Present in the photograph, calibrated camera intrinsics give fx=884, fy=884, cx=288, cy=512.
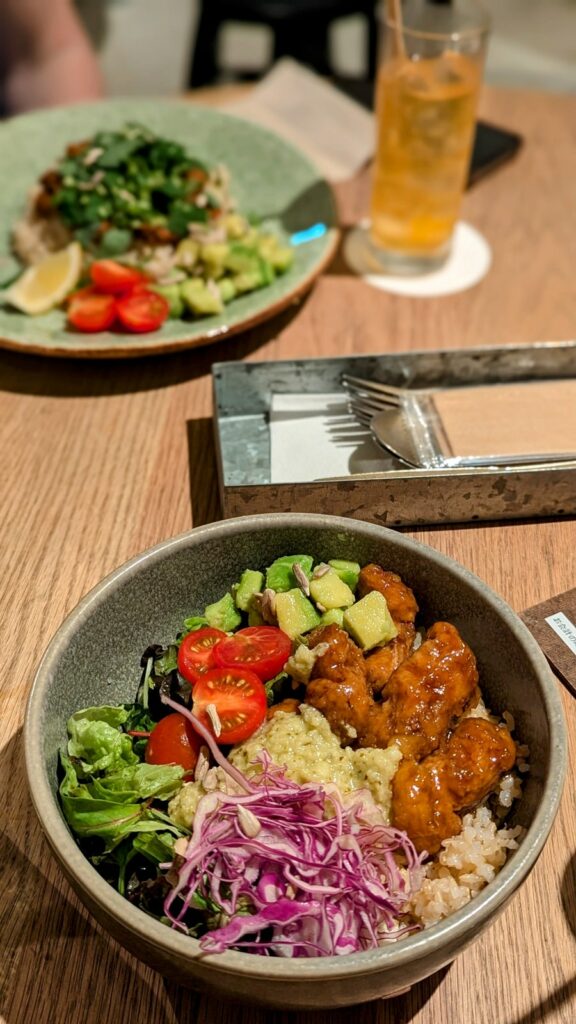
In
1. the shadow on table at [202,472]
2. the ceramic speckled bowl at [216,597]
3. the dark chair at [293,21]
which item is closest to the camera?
the ceramic speckled bowl at [216,597]

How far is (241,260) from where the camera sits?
5.56 feet

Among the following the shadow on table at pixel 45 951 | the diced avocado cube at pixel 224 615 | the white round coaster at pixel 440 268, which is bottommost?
the shadow on table at pixel 45 951

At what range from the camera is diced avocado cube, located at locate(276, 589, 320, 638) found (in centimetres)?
102

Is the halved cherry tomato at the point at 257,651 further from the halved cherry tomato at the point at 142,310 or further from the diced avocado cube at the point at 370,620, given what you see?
the halved cherry tomato at the point at 142,310

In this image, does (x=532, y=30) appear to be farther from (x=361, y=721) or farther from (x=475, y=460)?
(x=361, y=721)

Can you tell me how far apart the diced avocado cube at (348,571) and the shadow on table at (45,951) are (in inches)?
17.3

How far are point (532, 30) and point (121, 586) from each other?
555 centimetres

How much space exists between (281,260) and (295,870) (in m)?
1.24

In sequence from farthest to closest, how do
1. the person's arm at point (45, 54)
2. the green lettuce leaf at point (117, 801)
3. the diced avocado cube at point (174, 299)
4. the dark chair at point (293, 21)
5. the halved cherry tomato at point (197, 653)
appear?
the dark chair at point (293, 21) < the person's arm at point (45, 54) < the diced avocado cube at point (174, 299) < the halved cherry tomato at point (197, 653) < the green lettuce leaf at point (117, 801)

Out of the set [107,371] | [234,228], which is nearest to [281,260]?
[234,228]

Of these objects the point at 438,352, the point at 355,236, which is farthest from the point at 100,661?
the point at 355,236

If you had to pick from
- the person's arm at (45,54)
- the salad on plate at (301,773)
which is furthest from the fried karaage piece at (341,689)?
the person's arm at (45,54)

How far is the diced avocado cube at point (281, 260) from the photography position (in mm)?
1722

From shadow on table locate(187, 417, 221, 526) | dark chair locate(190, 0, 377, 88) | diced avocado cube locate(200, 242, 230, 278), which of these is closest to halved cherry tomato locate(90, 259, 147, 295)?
diced avocado cube locate(200, 242, 230, 278)
